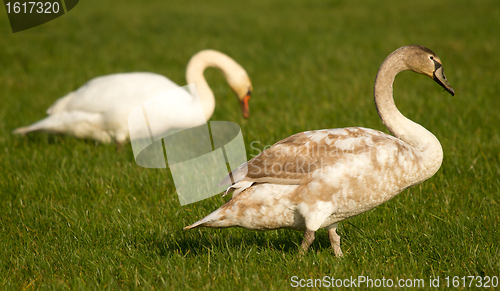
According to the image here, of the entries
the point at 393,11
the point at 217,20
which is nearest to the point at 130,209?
the point at 217,20

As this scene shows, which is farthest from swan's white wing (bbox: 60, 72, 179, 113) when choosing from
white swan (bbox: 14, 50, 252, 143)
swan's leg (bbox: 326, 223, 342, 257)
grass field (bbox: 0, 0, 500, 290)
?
swan's leg (bbox: 326, 223, 342, 257)

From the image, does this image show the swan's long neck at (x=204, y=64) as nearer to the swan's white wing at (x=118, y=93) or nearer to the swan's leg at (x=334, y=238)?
the swan's white wing at (x=118, y=93)

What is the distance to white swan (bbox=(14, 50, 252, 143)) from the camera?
6.27m

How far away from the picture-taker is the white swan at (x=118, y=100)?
6.27 metres

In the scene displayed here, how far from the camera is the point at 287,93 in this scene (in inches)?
344

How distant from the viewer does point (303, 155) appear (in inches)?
127

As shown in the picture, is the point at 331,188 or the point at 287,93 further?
the point at 287,93

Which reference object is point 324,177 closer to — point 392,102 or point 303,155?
point 303,155

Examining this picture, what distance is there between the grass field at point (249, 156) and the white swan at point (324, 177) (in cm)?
35

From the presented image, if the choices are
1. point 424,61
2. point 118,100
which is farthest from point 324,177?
point 118,100

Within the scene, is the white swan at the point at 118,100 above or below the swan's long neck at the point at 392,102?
below

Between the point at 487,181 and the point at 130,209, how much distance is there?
3402mm

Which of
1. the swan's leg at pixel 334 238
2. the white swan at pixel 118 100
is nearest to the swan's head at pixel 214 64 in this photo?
the white swan at pixel 118 100

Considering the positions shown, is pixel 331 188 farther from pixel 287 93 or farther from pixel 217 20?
pixel 217 20
